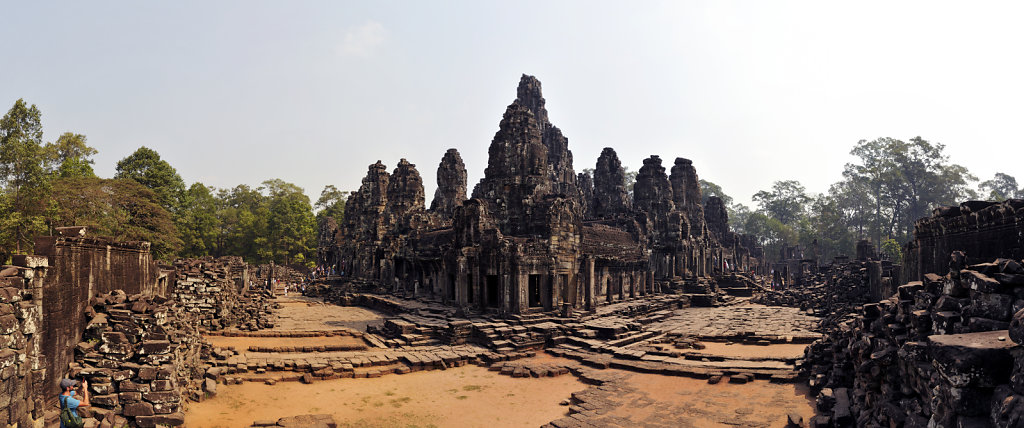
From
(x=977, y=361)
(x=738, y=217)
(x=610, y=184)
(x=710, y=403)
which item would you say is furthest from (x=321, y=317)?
(x=738, y=217)

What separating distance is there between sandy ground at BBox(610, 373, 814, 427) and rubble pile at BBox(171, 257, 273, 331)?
44.9 feet

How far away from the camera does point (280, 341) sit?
56.6ft

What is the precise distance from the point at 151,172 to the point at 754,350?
34.8m

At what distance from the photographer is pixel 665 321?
22.8 meters

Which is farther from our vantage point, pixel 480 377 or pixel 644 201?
pixel 644 201

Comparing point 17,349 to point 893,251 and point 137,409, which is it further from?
point 893,251

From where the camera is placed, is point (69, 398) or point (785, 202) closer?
point (69, 398)

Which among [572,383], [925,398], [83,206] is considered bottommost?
[572,383]

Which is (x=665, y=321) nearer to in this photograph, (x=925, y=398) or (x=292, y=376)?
(x=292, y=376)

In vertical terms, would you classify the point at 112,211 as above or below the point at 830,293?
above

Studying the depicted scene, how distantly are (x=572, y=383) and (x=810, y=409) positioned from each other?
5431mm

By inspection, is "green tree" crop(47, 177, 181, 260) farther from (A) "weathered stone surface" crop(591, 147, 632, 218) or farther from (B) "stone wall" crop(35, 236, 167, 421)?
(A) "weathered stone surface" crop(591, 147, 632, 218)

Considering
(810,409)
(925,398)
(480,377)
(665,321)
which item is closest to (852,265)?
(665,321)

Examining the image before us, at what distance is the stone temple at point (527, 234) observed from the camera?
65.6 feet
